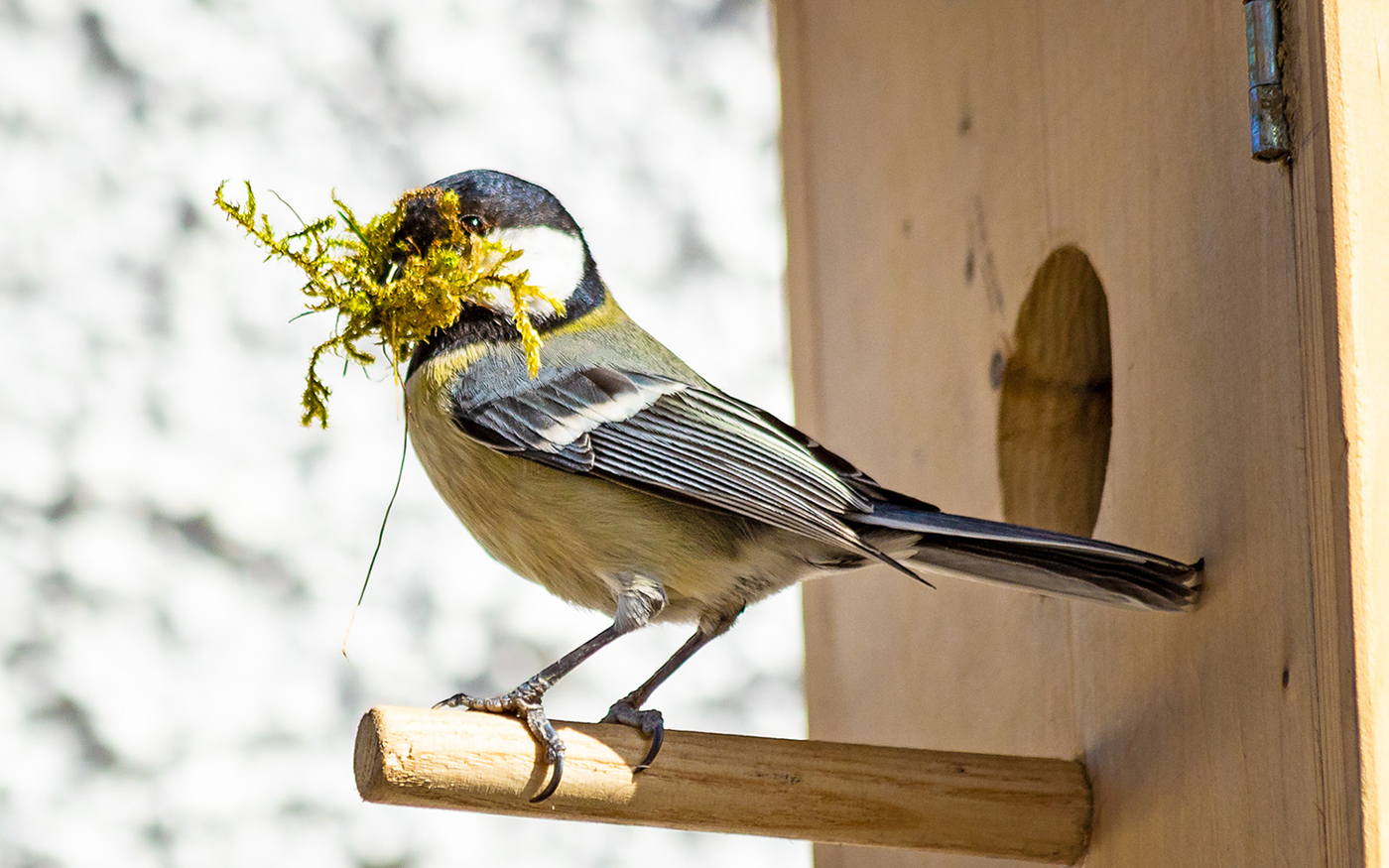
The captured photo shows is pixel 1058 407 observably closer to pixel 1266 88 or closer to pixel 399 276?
pixel 1266 88

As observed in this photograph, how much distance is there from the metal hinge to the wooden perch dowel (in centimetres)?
49

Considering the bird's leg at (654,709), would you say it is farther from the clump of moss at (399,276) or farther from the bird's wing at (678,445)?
the clump of moss at (399,276)

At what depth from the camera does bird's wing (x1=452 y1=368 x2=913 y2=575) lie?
1.15 metres

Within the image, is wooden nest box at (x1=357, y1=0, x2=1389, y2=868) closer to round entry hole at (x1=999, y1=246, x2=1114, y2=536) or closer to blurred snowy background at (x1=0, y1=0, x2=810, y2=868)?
round entry hole at (x1=999, y1=246, x2=1114, y2=536)

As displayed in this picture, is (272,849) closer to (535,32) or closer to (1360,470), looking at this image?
(535,32)

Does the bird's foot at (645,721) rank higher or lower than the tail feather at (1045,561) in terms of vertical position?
lower

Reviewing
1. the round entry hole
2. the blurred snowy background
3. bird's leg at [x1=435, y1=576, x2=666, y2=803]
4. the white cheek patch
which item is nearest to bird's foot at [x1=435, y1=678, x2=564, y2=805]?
bird's leg at [x1=435, y1=576, x2=666, y2=803]

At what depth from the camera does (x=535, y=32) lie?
221 centimetres

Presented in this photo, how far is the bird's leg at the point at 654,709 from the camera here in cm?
105

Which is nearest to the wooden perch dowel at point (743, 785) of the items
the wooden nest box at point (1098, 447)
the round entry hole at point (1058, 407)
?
the wooden nest box at point (1098, 447)

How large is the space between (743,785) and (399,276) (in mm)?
503

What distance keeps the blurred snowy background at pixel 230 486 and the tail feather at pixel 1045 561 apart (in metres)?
0.69

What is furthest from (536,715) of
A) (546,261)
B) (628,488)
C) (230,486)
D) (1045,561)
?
(230,486)

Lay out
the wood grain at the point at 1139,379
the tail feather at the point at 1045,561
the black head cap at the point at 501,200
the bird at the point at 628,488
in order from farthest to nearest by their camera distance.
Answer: the black head cap at the point at 501,200
the bird at the point at 628,488
the tail feather at the point at 1045,561
the wood grain at the point at 1139,379
